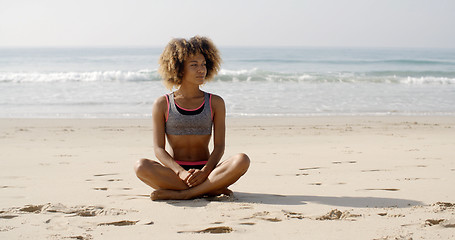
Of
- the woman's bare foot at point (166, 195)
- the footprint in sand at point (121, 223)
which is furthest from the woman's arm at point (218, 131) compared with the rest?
the footprint in sand at point (121, 223)

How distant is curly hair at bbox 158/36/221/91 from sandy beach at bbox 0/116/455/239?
44.4 inches

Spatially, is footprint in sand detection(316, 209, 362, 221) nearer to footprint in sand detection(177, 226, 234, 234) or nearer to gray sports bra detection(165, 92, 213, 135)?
footprint in sand detection(177, 226, 234, 234)

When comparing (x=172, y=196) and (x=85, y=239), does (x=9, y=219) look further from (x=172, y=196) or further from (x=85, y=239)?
(x=172, y=196)

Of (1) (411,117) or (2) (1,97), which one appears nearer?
(1) (411,117)

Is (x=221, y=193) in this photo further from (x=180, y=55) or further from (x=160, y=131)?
(x=180, y=55)

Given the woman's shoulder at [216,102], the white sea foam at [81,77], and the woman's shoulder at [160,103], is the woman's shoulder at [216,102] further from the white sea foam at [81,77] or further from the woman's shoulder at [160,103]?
the white sea foam at [81,77]

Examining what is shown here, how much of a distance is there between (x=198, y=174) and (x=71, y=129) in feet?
19.0

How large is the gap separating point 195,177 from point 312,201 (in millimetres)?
1019

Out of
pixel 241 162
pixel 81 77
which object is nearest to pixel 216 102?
pixel 241 162

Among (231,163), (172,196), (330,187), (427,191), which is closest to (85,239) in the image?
(172,196)

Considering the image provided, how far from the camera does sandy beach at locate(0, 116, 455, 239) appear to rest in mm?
3395

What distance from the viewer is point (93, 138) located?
847cm

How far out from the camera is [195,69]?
4.54m

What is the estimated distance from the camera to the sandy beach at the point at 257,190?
339cm
